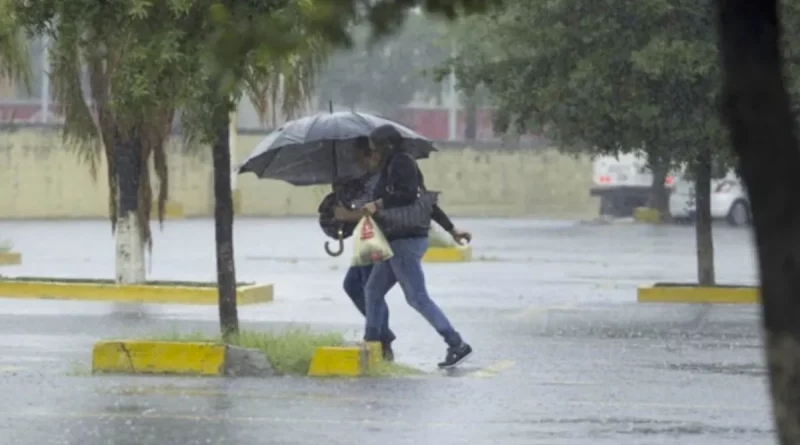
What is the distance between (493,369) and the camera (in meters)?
13.4

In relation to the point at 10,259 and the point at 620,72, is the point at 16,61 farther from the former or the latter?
the point at 10,259

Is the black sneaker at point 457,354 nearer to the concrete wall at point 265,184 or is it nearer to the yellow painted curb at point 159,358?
the yellow painted curb at point 159,358

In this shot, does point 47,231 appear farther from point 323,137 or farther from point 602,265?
point 323,137

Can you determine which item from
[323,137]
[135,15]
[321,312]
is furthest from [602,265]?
[135,15]

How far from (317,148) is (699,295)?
287 inches

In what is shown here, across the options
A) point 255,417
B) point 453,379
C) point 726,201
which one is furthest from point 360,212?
point 726,201

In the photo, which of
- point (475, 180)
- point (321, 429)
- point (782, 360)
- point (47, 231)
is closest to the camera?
point (782, 360)

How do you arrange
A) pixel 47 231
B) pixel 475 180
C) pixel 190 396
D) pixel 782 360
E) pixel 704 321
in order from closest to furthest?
pixel 782 360
pixel 190 396
pixel 704 321
pixel 47 231
pixel 475 180

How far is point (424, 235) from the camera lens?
42.4 feet

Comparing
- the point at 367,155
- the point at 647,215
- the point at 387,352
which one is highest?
the point at 367,155

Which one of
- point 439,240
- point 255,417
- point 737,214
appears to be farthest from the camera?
Answer: point 737,214

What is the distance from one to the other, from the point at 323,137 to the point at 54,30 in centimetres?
247

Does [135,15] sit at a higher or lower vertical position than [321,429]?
higher

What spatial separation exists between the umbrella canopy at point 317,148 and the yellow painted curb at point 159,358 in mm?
2087
